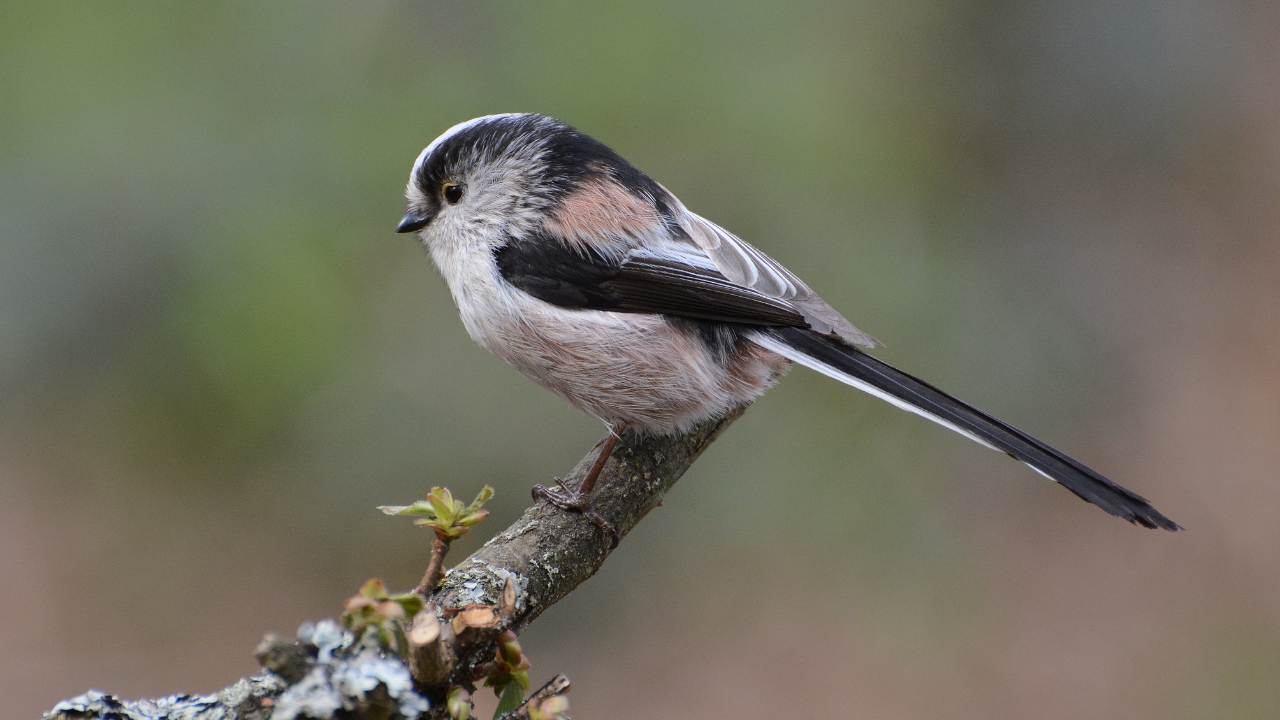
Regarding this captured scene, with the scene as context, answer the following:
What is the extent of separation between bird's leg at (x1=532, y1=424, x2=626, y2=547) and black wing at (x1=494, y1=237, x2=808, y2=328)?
0.41 meters

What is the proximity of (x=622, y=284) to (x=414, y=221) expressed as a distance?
79 cm

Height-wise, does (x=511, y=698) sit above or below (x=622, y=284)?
below

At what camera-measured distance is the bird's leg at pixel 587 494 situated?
2.83 meters

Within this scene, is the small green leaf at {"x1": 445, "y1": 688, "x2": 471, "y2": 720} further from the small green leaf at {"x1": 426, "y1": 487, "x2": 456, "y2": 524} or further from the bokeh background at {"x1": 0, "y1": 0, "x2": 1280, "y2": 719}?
the bokeh background at {"x1": 0, "y1": 0, "x2": 1280, "y2": 719}

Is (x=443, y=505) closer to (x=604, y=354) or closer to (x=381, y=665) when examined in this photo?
(x=381, y=665)

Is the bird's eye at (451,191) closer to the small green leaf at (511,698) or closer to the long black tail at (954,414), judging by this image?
the long black tail at (954,414)

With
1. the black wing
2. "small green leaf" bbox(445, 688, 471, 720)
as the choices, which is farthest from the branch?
the black wing

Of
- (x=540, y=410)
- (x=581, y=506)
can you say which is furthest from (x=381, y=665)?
(x=540, y=410)

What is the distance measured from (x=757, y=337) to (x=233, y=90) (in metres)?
2.98

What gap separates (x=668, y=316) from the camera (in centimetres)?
309

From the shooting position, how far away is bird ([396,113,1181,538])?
9.96 feet

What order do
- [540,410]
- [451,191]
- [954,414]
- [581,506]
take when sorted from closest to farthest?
[954,414] < [581,506] < [451,191] < [540,410]

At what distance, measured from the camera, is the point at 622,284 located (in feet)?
10.1

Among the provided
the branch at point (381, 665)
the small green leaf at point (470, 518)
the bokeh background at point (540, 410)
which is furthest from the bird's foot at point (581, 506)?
the bokeh background at point (540, 410)
